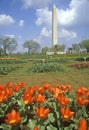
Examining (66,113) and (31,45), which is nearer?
(66,113)

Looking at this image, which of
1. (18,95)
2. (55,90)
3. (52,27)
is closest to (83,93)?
(55,90)

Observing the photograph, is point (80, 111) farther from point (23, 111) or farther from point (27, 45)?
point (27, 45)

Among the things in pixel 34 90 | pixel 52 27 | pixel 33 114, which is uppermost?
pixel 52 27

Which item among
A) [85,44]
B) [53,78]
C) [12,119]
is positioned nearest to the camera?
[12,119]

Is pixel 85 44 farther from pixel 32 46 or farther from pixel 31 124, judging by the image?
pixel 31 124

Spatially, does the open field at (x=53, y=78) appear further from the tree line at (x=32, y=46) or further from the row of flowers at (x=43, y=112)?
the tree line at (x=32, y=46)

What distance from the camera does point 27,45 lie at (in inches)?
3979

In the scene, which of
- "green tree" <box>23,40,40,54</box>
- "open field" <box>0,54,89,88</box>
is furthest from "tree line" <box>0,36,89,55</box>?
"open field" <box>0,54,89,88</box>

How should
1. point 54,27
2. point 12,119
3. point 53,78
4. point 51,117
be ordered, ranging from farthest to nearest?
point 54,27 < point 53,78 < point 51,117 < point 12,119

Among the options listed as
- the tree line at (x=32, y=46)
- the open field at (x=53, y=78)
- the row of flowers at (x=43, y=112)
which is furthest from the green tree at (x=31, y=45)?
the row of flowers at (x=43, y=112)

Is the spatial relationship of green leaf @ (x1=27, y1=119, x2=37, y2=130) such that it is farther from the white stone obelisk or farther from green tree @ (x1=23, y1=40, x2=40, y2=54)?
green tree @ (x1=23, y1=40, x2=40, y2=54)

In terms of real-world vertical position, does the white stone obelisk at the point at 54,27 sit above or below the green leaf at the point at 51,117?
above

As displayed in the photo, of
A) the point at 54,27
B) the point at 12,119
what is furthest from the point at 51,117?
the point at 54,27

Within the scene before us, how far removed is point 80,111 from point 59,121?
32 cm
